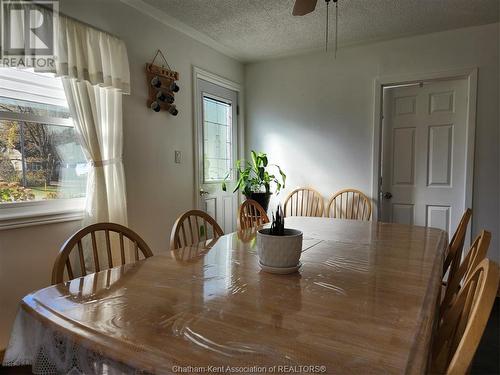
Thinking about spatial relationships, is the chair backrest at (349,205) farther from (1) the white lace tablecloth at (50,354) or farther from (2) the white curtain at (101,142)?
(1) the white lace tablecloth at (50,354)

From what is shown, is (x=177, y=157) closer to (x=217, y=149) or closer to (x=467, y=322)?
(x=217, y=149)

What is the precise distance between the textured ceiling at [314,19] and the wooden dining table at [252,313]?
6.70 feet

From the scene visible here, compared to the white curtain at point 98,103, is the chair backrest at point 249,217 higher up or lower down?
lower down

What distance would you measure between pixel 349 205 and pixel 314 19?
186cm

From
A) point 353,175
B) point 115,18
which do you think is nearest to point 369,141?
point 353,175

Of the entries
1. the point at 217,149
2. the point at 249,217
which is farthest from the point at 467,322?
the point at 217,149

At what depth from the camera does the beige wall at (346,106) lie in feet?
9.61

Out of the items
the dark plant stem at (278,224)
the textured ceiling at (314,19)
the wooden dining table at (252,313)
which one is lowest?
the wooden dining table at (252,313)

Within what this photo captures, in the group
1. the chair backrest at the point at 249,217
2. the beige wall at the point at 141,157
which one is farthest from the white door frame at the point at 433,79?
the beige wall at the point at 141,157

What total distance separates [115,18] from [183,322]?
2.42 metres

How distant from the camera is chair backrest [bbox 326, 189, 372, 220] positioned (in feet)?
11.2

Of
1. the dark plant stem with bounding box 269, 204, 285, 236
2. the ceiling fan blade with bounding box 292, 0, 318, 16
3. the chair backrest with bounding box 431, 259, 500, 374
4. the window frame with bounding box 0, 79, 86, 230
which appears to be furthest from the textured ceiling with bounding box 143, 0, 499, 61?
the chair backrest with bounding box 431, 259, 500, 374

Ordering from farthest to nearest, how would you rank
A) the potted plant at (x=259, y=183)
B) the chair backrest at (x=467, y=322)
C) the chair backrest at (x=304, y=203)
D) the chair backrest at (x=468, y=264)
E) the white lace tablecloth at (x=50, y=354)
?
the chair backrest at (x=304, y=203) → the potted plant at (x=259, y=183) → the chair backrest at (x=468, y=264) → the white lace tablecloth at (x=50, y=354) → the chair backrest at (x=467, y=322)

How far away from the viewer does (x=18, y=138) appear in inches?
77.0
